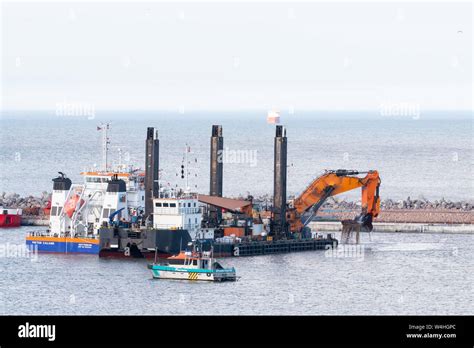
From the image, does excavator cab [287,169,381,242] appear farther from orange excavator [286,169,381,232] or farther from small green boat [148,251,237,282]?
small green boat [148,251,237,282]

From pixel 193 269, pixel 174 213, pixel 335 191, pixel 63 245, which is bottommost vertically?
pixel 193 269

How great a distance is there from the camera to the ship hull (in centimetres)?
9100

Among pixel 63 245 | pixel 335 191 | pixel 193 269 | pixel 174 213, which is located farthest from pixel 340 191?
pixel 193 269

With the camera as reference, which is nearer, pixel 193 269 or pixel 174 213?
pixel 193 269

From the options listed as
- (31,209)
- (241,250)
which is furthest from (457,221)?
(31,209)

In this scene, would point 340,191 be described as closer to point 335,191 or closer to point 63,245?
point 335,191

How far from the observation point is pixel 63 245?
91.7 meters

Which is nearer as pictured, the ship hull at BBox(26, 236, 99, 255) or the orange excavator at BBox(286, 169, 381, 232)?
the ship hull at BBox(26, 236, 99, 255)

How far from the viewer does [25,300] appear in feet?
233

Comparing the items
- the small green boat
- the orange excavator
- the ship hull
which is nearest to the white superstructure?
the ship hull

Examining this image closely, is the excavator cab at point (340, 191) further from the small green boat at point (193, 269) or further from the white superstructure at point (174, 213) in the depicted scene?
the small green boat at point (193, 269)

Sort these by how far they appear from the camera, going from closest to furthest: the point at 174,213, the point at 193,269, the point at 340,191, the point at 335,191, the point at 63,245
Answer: the point at 193,269 < the point at 174,213 < the point at 63,245 < the point at 340,191 < the point at 335,191

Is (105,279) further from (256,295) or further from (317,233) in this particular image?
(317,233)
